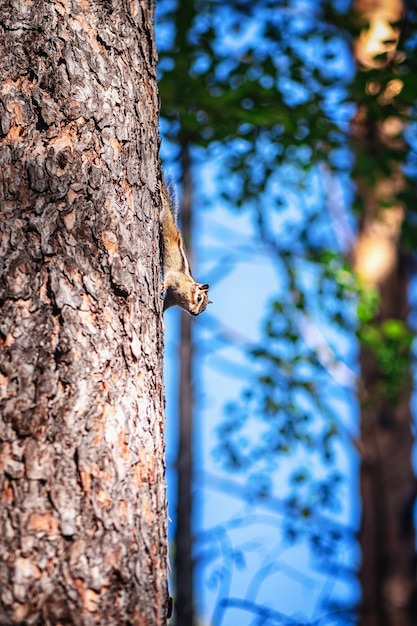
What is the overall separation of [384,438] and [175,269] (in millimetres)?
4546

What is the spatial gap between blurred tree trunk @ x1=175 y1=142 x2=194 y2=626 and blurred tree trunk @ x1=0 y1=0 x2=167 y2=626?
284cm

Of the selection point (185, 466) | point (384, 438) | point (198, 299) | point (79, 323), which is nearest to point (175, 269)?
point (198, 299)

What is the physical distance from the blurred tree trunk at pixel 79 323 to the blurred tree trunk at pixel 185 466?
284 cm

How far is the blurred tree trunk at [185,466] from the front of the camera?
5.44 m

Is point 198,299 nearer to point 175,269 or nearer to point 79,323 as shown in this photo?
point 175,269

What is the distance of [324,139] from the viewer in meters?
4.55

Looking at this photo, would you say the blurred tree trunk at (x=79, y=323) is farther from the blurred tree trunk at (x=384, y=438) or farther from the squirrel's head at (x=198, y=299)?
the blurred tree trunk at (x=384, y=438)

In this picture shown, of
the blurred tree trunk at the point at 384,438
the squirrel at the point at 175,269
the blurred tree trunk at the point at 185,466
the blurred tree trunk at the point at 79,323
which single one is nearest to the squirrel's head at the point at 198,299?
the squirrel at the point at 175,269

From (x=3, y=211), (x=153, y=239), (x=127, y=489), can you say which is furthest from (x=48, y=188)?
(x=127, y=489)

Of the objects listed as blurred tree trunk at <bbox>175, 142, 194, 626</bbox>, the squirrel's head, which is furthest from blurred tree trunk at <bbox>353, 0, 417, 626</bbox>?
the squirrel's head

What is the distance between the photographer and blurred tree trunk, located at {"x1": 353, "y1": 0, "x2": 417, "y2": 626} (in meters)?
6.32

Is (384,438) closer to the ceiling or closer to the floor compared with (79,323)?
closer to the ceiling

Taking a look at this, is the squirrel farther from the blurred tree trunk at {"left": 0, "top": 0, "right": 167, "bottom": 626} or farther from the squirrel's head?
the blurred tree trunk at {"left": 0, "top": 0, "right": 167, "bottom": 626}

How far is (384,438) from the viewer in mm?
6781
